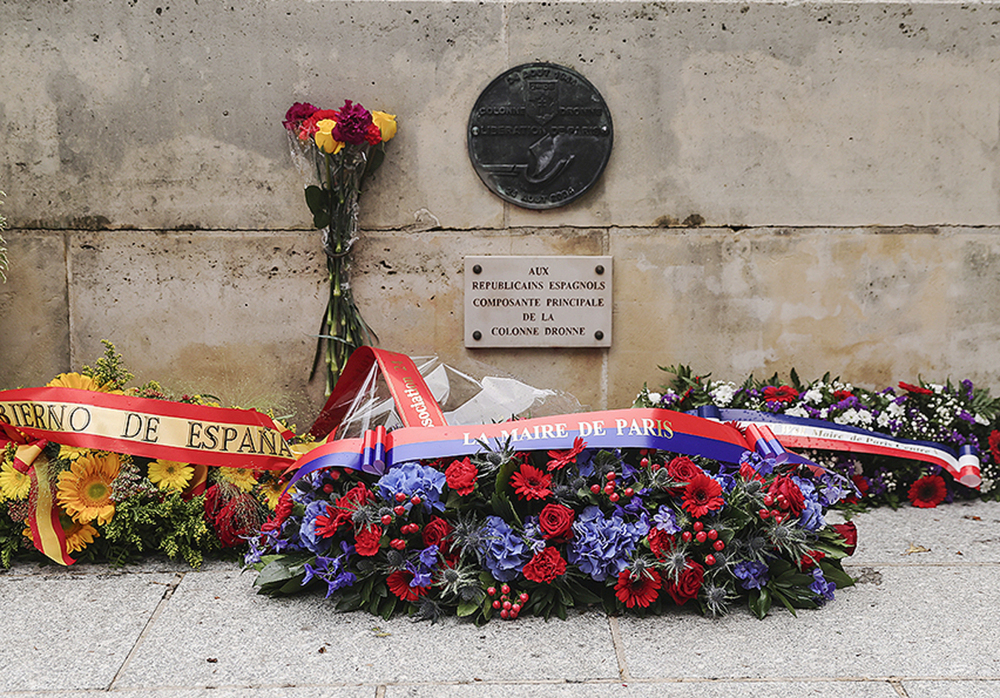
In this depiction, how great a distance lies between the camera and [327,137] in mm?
4168

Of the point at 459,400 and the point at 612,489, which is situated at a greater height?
the point at 459,400

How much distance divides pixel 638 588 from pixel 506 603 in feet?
1.61

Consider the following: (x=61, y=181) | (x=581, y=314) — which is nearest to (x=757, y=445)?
(x=581, y=314)

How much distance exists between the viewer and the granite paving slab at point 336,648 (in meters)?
2.49

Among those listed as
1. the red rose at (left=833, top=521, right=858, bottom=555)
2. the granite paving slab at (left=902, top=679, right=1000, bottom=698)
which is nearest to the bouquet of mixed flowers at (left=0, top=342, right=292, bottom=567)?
the red rose at (left=833, top=521, right=858, bottom=555)

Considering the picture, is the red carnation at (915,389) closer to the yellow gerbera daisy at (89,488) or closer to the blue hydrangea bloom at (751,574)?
the blue hydrangea bloom at (751,574)

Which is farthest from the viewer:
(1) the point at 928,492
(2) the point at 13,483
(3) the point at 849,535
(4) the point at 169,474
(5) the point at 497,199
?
(5) the point at 497,199

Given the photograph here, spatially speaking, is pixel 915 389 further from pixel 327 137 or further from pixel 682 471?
pixel 327 137

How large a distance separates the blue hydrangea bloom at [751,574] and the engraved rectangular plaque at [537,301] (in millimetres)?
1921

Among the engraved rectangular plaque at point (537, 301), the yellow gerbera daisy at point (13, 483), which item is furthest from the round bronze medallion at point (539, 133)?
the yellow gerbera daisy at point (13, 483)

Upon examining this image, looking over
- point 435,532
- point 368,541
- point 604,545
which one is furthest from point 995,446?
point 368,541

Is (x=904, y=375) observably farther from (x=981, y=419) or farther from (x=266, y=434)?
(x=266, y=434)

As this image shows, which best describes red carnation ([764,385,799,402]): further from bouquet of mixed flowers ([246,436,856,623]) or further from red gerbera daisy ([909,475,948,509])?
bouquet of mixed flowers ([246,436,856,623])

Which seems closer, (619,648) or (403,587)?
(619,648)
